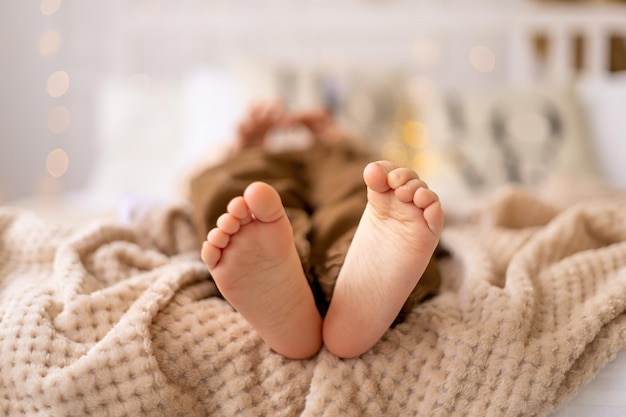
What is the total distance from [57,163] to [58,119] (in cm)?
16

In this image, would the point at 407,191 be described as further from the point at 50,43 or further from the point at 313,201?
the point at 50,43

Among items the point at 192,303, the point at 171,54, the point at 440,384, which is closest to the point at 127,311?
the point at 192,303

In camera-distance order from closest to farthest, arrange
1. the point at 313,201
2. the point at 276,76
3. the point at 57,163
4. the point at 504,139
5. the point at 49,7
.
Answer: the point at 313,201, the point at 504,139, the point at 276,76, the point at 49,7, the point at 57,163

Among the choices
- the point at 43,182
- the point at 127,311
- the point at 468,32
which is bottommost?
the point at 43,182

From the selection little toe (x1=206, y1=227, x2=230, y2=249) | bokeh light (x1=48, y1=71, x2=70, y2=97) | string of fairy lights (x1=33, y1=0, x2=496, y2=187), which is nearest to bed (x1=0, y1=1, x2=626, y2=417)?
little toe (x1=206, y1=227, x2=230, y2=249)

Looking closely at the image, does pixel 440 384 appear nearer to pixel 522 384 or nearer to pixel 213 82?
pixel 522 384

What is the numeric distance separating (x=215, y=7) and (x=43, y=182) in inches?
35.4

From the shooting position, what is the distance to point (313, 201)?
1.00 metres

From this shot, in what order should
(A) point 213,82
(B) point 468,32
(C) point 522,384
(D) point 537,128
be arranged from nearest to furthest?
(C) point 522,384 → (D) point 537,128 → (A) point 213,82 → (B) point 468,32

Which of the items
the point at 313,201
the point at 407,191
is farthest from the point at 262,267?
the point at 313,201

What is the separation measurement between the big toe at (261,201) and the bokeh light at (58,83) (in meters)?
1.95

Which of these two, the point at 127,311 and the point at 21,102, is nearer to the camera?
the point at 127,311

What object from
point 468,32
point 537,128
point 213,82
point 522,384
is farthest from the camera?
point 468,32

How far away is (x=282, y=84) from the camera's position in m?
1.79
